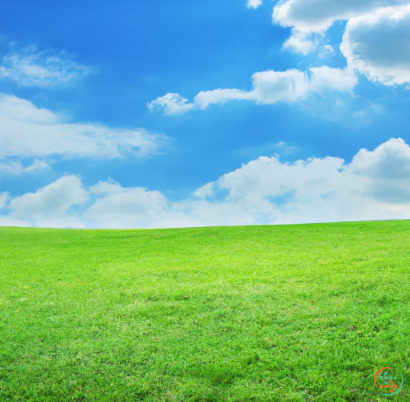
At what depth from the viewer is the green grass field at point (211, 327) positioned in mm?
7602

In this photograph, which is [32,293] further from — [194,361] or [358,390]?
[358,390]

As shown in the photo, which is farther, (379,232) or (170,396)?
(379,232)

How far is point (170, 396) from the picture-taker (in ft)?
24.1

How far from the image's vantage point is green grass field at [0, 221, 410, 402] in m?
7.60

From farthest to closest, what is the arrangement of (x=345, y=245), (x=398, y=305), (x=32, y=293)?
(x=345, y=245) → (x=32, y=293) → (x=398, y=305)

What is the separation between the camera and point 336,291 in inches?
475

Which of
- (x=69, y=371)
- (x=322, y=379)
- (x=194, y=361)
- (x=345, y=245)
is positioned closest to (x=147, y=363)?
(x=194, y=361)

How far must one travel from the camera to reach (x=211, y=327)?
10070 millimetres

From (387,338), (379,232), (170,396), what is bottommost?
(170,396)

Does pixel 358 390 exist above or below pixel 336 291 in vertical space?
below

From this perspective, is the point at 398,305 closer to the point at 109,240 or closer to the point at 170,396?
the point at 170,396

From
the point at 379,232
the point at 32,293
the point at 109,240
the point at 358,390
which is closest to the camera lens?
the point at 358,390

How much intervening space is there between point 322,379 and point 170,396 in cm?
293

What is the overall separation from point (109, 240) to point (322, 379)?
81.8ft
